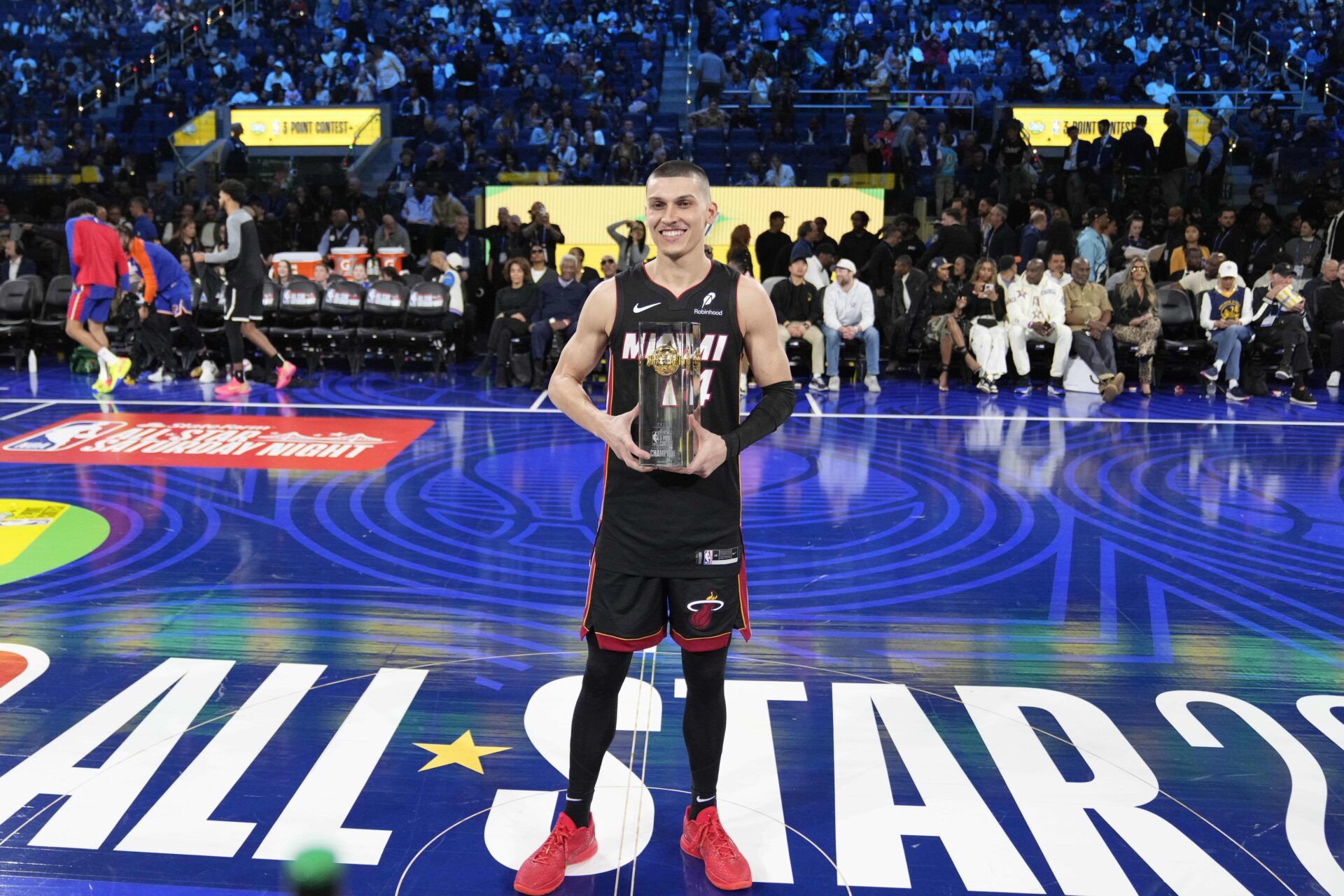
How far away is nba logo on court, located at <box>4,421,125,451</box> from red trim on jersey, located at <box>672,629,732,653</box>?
639 cm

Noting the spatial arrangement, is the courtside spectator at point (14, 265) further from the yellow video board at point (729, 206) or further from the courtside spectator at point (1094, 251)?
the courtside spectator at point (1094, 251)

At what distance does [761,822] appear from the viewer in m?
3.21

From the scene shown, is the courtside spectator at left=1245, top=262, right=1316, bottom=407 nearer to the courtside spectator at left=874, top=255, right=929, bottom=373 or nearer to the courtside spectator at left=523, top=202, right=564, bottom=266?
the courtside spectator at left=874, top=255, right=929, bottom=373

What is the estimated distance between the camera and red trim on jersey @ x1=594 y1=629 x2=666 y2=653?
2.84 m

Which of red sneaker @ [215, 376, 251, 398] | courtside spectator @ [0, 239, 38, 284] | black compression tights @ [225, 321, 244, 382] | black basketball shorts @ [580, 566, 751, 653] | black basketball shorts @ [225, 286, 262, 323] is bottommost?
red sneaker @ [215, 376, 251, 398]

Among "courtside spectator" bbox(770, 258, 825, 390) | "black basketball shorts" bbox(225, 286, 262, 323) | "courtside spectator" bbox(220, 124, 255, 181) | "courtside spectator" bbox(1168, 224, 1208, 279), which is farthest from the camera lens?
"courtside spectator" bbox(220, 124, 255, 181)

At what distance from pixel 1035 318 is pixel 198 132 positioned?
43.8 feet

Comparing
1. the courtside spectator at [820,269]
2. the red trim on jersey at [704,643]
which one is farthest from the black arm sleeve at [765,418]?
the courtside spectator at [820,269]

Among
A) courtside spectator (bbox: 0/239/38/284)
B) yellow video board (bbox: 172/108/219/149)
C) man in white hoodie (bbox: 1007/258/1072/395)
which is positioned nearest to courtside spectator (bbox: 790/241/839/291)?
man in white hoodie (bbox: 1007/258/1072/395)

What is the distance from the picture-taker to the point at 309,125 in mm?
17938

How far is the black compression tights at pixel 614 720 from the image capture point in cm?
289

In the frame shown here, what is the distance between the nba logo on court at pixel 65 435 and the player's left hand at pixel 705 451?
21.6 ft

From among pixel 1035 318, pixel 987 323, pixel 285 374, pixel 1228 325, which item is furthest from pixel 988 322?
pixel 285 374

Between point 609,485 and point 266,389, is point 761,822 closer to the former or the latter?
point 609,485
